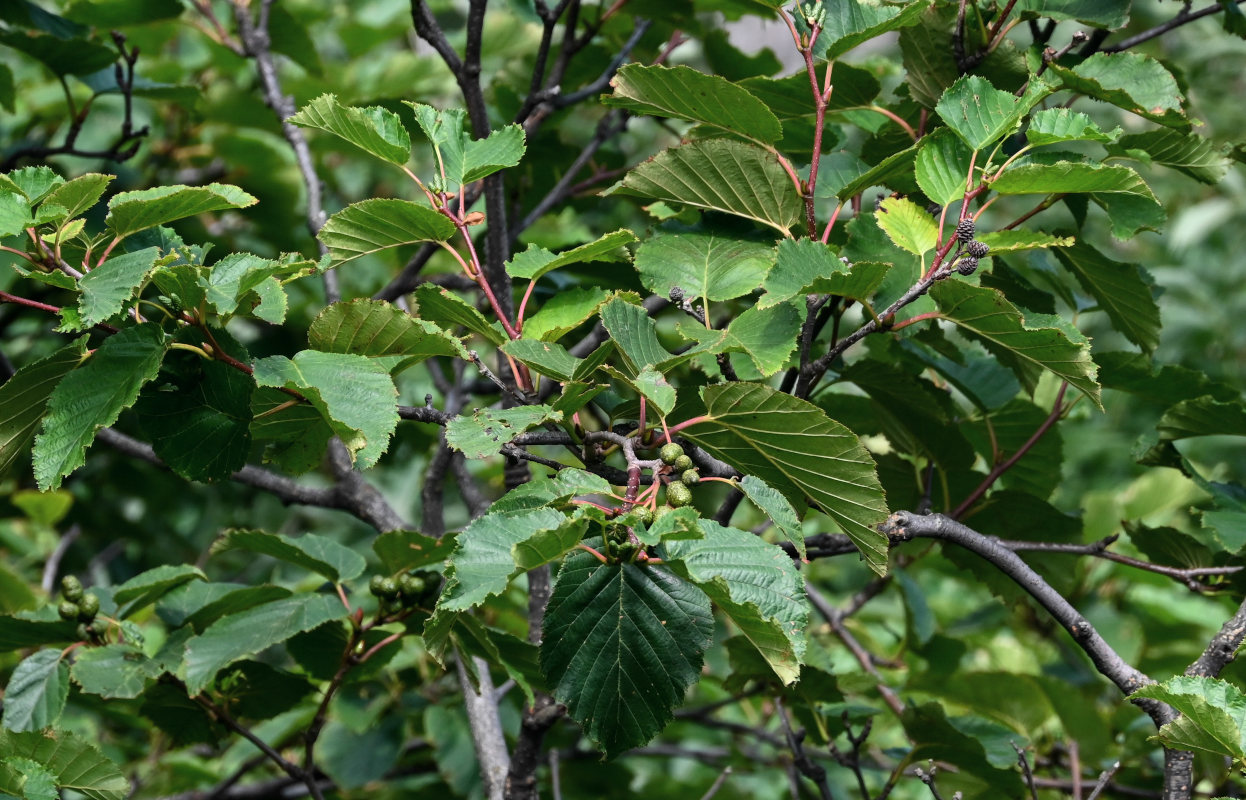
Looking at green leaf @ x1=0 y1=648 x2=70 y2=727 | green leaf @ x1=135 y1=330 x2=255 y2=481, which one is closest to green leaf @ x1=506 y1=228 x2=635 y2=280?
green leaf @ x1=135 y1=330 x2=255 y2=481

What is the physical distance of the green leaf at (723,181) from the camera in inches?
43.3

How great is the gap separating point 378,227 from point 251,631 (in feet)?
1.81

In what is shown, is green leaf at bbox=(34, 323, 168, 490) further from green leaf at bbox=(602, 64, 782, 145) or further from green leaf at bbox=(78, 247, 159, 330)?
green leaf at bbox=(602, 64, 782, 145)

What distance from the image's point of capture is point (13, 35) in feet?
6.14

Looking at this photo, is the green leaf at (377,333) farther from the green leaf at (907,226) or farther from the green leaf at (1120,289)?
the green leaf at (1120,289)

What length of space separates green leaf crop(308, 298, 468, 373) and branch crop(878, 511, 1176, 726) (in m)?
0.45

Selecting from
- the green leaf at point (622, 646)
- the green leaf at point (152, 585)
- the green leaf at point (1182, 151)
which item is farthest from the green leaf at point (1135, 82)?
the green leaf at point (152, 585)

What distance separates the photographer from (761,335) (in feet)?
3.41

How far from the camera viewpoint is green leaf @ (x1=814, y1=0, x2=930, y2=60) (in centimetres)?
104

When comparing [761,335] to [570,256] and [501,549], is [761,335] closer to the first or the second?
[570,256]

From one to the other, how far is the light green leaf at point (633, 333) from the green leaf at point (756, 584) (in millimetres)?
178

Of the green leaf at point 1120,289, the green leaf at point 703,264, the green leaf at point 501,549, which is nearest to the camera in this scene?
the green leaf at point 501,549

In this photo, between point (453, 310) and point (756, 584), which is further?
point (453, 310)

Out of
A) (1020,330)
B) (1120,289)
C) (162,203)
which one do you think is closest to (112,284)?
(162,203)
